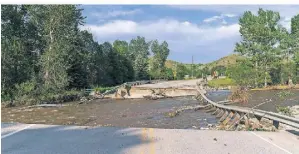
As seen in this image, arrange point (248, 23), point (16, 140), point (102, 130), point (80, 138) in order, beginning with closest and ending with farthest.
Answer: point (16, 140)
point (80, 138)
point (102, 130)
point (248, 23)

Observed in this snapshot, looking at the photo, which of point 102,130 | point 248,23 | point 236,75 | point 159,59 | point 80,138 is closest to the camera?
point 80,138

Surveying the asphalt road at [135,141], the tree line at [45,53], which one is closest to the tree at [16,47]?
the tree line at [45,53]

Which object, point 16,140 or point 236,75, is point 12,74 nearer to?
point 236,75

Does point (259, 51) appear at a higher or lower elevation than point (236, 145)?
higher

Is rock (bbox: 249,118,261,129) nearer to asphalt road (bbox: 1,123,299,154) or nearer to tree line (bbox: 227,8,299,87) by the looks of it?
asphalt road (bbox: 1,123,299,154)

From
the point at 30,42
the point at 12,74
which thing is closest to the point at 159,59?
the point at 30,42

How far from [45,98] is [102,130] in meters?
27.6

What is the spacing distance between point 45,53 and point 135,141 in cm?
3359

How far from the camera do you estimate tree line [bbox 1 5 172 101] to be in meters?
37.8

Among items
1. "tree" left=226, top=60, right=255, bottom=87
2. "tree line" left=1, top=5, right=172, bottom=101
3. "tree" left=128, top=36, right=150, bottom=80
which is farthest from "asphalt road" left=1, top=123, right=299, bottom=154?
"tree" left=128, top=36, right=150, bottom=80

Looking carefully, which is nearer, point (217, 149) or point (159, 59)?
point (217, 149)

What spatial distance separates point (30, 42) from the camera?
43.5 metres

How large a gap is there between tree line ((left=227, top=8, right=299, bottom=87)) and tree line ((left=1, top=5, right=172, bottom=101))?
19576 millimetres

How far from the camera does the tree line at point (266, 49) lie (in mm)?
58781
